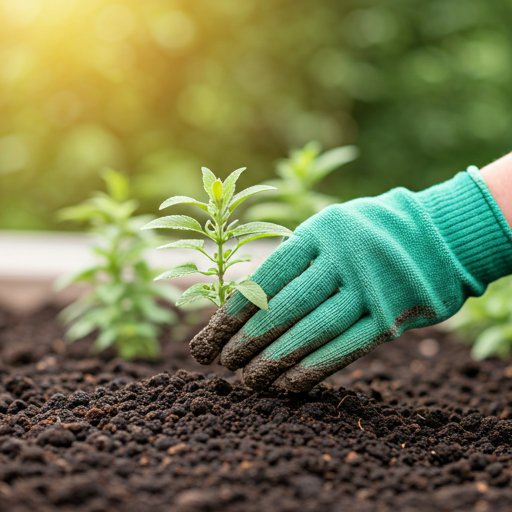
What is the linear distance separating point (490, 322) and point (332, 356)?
5.99 ft

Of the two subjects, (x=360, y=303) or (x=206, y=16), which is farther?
(x=206, y=16)

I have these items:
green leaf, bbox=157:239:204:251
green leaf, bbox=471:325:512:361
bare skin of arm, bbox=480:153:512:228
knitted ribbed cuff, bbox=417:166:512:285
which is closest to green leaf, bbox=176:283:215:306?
green leaf, bbox=157:239:204:251

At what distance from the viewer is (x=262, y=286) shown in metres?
1.72

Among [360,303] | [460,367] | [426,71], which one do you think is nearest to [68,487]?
[360,303]

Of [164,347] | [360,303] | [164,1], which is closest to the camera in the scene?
[360,303]

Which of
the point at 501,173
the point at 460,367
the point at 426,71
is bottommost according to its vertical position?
the point at 460,367

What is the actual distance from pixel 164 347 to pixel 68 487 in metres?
1.81

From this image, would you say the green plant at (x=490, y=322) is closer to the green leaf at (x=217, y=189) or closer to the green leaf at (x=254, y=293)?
the green leaf at (x=254, y=293)

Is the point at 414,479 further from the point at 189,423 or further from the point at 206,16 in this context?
the point at 206,16

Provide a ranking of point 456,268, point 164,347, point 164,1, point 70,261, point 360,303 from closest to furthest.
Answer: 1. point 360,303
2. point 456,268
3. point 164,347
4. point 70,261
5. point 164,1

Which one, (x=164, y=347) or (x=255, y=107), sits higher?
(x=255, y=107)

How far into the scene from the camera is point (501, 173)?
6.46 feet

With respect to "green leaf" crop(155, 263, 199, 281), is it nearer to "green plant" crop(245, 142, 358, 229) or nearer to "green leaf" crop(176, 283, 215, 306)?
"green leaf" crop(176, 283, 215, 306)

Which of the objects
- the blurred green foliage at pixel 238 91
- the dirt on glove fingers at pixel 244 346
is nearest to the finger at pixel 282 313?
the dirt on glove fingers at pixel 244 346
